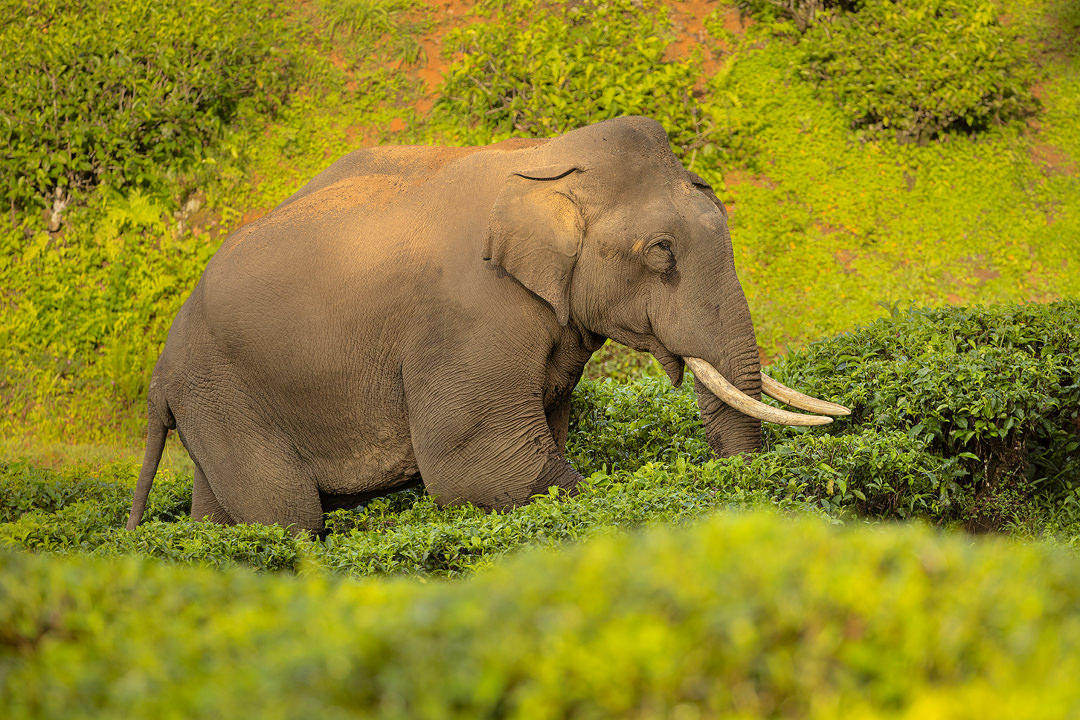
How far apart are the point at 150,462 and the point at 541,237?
111 inches

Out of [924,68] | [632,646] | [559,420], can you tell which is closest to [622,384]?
[559,420]

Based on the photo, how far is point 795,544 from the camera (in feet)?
7.75

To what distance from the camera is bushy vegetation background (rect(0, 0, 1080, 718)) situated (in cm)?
208

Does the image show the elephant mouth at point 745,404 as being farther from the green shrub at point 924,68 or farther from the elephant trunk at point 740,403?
the green shrub at point 924,68

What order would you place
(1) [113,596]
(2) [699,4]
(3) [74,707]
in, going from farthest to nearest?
1. (2) [699,4]
2. (1) [113,596]
3. (3) [74,707]

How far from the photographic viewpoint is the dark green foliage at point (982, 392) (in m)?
6.32

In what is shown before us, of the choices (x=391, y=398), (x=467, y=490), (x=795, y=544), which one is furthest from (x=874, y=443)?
(x=795, y=544)

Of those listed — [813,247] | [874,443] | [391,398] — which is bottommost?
[813,247]

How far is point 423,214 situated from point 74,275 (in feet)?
24.4

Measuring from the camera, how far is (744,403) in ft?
19.3

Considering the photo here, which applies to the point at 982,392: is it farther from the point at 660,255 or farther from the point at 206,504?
the point at 206,504

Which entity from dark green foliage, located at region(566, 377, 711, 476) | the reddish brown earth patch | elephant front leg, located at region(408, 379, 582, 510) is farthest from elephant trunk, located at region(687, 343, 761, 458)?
the reddish brown earth patch

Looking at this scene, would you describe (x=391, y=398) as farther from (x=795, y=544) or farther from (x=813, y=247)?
(x=813, y=247)

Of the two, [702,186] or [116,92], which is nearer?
[702,186]
